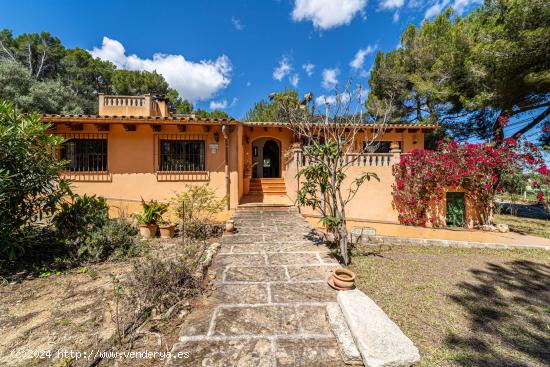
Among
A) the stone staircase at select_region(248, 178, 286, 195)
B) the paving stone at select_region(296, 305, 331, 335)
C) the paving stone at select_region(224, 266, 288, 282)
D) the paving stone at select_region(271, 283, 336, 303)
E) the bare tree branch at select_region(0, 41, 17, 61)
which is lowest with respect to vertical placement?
the paving stone at select_region(296, 305, 331, 335)

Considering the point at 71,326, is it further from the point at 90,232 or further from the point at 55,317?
the point at 90,232

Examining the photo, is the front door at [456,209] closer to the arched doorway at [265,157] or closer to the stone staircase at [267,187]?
the stone staircase at [267,187]

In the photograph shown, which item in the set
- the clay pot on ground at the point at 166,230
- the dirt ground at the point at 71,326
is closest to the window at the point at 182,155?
the clay pot on ground at the point at 166,230

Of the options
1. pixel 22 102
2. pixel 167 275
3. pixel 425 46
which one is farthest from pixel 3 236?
pixel 425 46

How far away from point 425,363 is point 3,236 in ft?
23.8

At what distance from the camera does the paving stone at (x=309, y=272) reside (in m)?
3.96

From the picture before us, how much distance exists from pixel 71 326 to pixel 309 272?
139 inches

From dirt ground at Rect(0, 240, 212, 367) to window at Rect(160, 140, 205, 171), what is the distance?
18.2 ft

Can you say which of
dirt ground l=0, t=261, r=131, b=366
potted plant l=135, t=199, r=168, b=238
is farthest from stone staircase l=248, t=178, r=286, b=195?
dirt ground l=0, t=261, r=131, b=366

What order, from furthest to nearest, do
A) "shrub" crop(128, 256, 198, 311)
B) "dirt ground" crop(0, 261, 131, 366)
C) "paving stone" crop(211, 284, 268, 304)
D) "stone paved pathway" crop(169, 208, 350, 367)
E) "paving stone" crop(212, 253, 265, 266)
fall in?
"paving stone" crop(212, 253, 265, 266)
"paving stone" crop(211, 284, 268, 304)
"shrub" crop(128, 256, 198, 311)
"dirt ground" crop(0, 261, 131, 366)
"stone paved pathway" crop(169, 208, 350, 367)

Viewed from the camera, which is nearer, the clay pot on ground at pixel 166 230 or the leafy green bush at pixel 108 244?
the leafy green bush at pixel 108 244

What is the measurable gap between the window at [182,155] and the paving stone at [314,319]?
7.39 meters

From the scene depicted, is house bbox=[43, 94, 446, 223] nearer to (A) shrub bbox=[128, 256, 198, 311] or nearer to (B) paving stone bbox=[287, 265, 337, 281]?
(B) paving stone bbox=[287, 265, 337, 281]

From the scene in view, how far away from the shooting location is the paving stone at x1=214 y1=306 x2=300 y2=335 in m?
2.64
